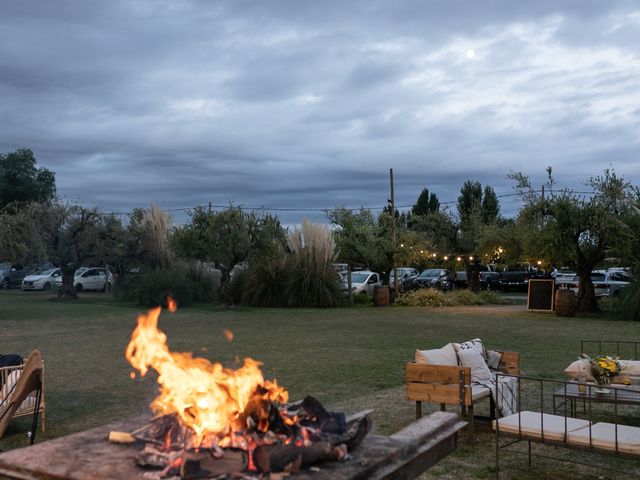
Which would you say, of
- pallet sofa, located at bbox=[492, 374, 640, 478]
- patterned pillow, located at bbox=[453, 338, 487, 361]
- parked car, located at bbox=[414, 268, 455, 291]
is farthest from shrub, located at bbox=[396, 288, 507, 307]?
pallet sofa, located at bbox=[492, 374, 640, 478]

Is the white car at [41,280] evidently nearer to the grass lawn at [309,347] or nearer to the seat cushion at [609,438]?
the grass lawn at [309,347]

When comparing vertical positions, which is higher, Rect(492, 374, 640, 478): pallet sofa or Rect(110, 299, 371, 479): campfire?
Rect(110, 299, 371, 479): campfire

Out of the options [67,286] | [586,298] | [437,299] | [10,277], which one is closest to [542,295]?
[586,298]

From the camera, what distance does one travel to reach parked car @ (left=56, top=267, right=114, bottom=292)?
34.0 m

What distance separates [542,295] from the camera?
69.8 feet

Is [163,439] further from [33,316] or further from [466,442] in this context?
[33,316]

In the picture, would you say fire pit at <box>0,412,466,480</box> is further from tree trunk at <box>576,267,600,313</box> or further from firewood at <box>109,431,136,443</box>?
tree trunk at <box>576,267,600,313</box>

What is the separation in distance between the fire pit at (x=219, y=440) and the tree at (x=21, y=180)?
147 feet

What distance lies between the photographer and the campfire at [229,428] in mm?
2926

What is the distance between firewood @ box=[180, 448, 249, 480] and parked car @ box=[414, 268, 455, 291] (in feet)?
95.5

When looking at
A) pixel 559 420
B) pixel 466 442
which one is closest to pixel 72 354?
pixel 466 442

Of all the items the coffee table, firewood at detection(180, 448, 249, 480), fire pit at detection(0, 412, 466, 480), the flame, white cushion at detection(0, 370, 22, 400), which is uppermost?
the flame

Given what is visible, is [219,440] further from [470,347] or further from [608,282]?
[608,282]

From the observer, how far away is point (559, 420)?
539 centimetres
